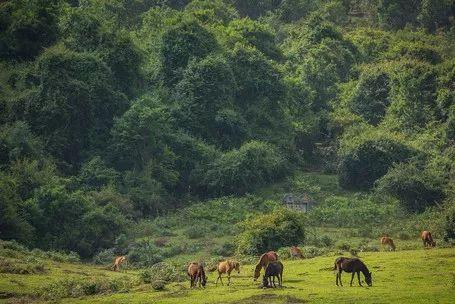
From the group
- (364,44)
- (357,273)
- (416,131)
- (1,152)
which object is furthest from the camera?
(364,44)

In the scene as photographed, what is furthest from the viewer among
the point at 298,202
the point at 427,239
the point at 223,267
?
the point at 298,202

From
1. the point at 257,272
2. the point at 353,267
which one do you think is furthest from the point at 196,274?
the point at 353,267

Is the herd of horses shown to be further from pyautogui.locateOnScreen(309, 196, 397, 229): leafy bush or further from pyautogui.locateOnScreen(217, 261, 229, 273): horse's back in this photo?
pyautogui.locateOnScreen(309, 196, 397, 229): leafy bush

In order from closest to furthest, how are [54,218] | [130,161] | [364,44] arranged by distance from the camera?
[54,218] < [130,161] < [364,44]

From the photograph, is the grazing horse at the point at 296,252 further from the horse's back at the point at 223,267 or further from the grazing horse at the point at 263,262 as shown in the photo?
the horse's back at the point at 223,267

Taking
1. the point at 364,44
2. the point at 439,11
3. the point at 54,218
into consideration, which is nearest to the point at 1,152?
the point at 54,218

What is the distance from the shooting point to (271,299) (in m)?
27.1

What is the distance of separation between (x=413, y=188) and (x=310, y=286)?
81.8 ft

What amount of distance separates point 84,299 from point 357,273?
9.45 meters

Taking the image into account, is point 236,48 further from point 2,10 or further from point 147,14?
point 2,10

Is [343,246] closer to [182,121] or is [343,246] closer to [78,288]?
[78,288]

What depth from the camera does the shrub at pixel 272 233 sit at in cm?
4322

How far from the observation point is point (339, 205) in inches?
2131

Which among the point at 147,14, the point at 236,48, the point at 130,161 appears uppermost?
the point at 147,14
